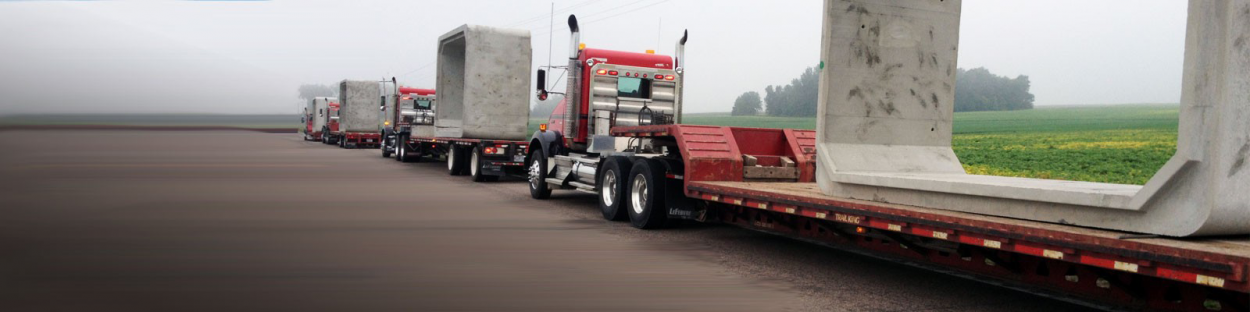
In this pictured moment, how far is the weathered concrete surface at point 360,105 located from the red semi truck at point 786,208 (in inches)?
986

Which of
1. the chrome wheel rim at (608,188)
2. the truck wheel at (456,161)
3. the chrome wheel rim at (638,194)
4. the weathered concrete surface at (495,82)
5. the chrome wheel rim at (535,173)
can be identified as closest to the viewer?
the chrome wheel rim at (638,194)

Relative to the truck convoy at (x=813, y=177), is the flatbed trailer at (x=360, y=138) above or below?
below

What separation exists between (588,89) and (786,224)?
19.9 ft

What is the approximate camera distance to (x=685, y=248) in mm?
9680

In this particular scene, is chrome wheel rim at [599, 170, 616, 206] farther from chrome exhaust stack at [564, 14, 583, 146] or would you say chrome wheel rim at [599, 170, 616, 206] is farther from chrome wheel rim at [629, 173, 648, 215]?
chrome exhaust stack at [564, 14, 583, 146]

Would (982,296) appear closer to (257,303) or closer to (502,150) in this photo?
(257,303)

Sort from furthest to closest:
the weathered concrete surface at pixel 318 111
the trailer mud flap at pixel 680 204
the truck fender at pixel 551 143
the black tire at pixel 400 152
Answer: the weathered concrete surface at pixel 318 111 < the black tire at pixel 400 152 < the truck fender at pixel 551 143 < the trailer mud flap at pixel 680 204

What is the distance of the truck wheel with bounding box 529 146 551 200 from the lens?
15484 mm

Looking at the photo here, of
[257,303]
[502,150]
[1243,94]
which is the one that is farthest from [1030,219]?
[502,150]

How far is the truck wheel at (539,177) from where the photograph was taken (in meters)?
15.5

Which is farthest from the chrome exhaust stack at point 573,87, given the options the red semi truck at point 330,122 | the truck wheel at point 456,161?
the red semi truck at point 330,122

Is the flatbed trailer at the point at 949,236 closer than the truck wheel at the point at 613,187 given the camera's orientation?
Yes

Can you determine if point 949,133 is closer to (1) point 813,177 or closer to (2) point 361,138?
(1) point 813,177

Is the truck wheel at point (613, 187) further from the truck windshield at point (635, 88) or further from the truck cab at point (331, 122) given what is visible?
the truck cab at point (331, 122)
